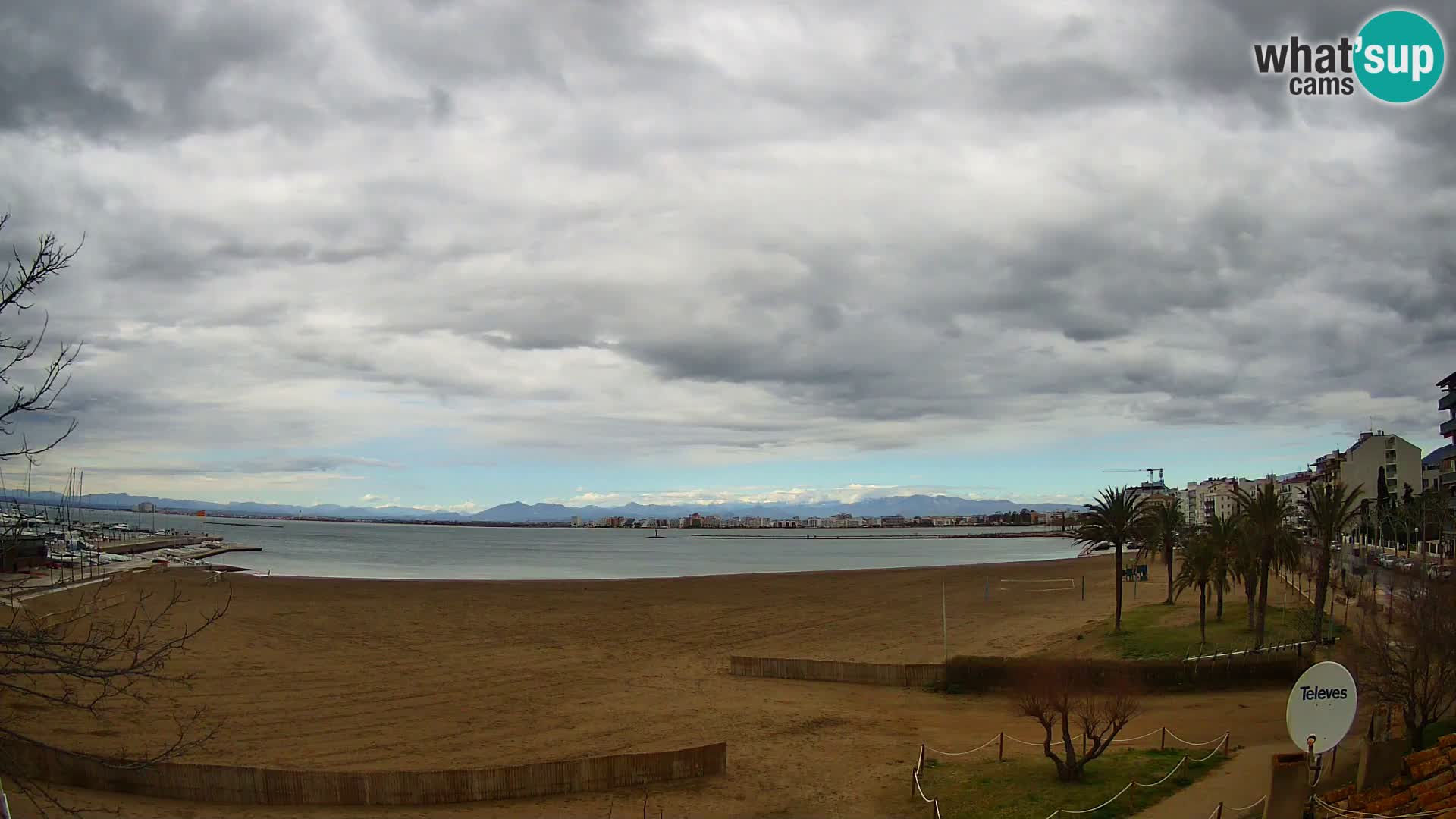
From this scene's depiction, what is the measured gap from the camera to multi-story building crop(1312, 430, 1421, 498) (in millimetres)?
106875

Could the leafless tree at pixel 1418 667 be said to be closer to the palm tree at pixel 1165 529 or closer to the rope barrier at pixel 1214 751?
the rope barrier at pixel 1214 751

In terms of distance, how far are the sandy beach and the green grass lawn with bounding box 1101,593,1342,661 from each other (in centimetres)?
311

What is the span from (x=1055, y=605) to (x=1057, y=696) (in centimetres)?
4061

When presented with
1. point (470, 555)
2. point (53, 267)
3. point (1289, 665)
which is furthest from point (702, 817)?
point (470, 555)

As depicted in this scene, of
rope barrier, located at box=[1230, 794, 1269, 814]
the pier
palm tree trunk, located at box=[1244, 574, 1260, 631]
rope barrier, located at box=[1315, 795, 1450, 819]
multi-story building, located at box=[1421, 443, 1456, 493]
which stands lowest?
the pier

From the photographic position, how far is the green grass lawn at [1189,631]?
110 feet

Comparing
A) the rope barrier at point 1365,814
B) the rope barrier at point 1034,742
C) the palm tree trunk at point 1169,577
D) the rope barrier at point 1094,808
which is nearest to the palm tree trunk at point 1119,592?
the palm tree trunk at point 1169,577

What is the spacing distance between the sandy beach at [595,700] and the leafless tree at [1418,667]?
492 cm

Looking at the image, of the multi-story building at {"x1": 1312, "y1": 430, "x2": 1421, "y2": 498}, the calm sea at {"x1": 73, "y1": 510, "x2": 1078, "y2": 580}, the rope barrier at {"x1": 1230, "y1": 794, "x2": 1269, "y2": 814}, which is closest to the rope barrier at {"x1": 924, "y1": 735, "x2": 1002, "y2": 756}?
the rope barrier at {"x1": 1230, "y1": 794, "x2": 1269, "y2": 814}

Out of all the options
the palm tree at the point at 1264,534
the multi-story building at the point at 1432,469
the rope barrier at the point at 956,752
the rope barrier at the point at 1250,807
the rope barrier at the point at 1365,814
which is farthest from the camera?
the multi-story building at the point at 1432,469

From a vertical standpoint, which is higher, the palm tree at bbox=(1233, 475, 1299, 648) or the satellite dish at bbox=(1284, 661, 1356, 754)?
the palm tree at bbox=(1233, 475, 1299, 648)

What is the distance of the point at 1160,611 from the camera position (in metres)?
45.3

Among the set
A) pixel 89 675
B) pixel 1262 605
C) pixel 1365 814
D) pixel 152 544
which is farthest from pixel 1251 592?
pixel 152 544

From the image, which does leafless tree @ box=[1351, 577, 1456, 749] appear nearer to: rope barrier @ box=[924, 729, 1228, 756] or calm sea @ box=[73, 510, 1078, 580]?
rope barrier @ box=[924, 729, 1228, 756]
